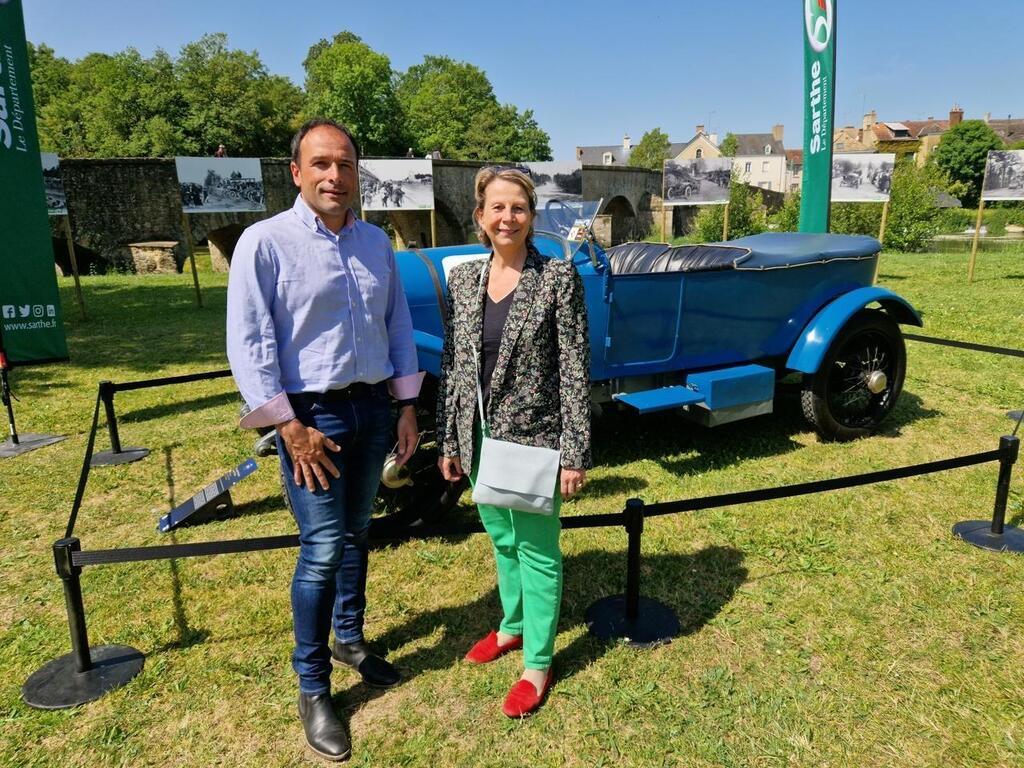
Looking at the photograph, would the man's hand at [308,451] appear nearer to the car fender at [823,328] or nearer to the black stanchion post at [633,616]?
the black stanchion post at [633,616]

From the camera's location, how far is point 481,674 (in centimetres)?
256

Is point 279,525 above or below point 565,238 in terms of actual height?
below

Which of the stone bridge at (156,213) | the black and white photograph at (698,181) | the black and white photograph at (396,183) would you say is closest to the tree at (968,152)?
the stone bridge at (156,213)

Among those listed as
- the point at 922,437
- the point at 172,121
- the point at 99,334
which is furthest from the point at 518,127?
the point at 922,437

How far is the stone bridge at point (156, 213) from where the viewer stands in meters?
18.0

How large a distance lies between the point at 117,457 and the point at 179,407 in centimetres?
151

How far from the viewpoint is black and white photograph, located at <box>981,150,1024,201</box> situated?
A: 43.5 feet

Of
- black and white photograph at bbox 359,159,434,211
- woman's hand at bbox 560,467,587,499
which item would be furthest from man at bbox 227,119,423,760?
black and white photograph at bbox 359,159,434,211

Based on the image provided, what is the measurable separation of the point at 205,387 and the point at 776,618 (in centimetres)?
636

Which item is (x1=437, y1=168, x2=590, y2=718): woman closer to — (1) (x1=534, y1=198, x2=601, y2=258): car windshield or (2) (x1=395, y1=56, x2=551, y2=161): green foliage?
(1) (x1=534, y1=198, x2=601, y2=258): car windshield

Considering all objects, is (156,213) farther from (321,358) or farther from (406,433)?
(321,358)

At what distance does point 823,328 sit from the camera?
4.66m

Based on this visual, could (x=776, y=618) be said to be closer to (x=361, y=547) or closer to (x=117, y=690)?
(x=361, y=547)

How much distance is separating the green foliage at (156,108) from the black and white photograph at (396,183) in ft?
97.7
